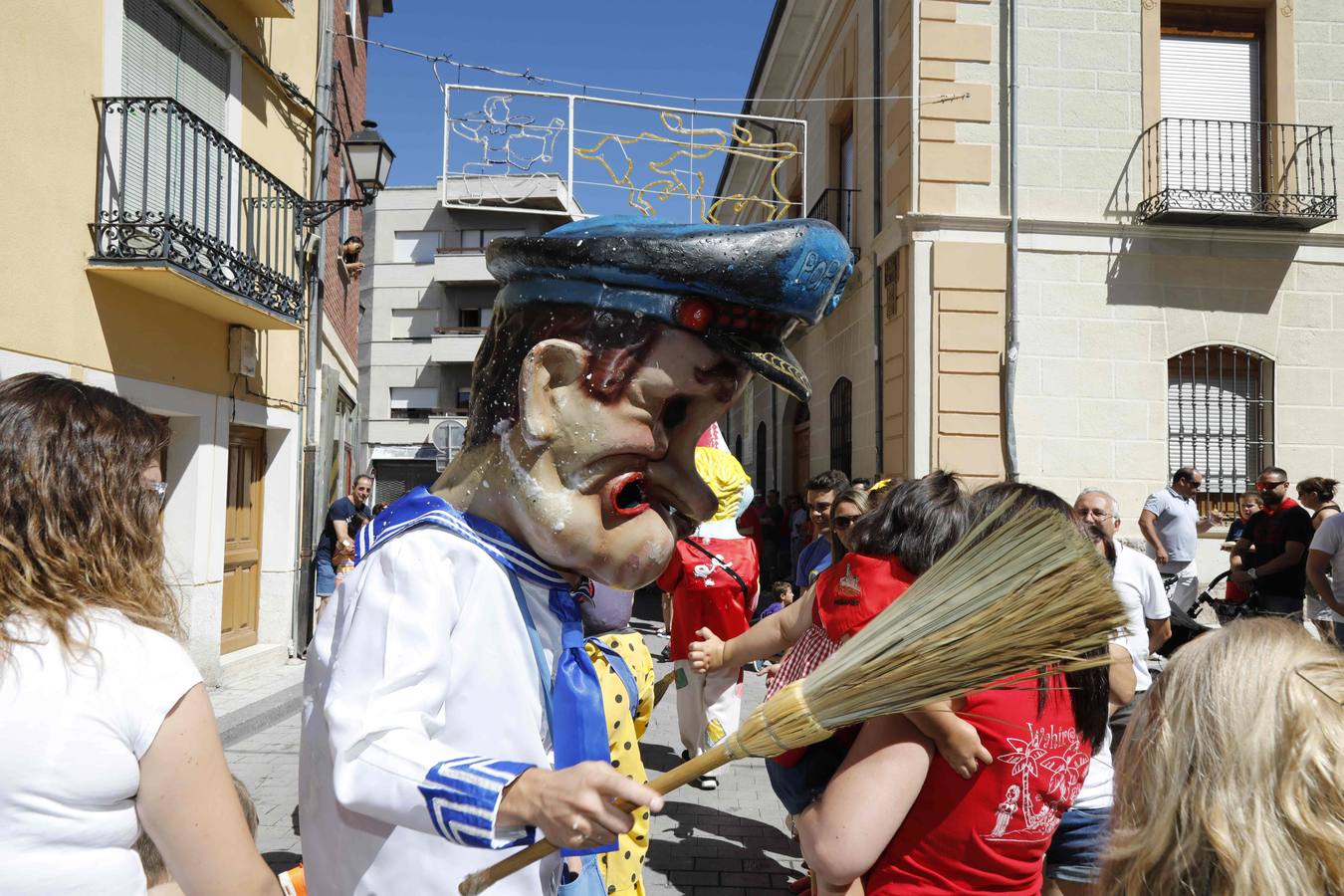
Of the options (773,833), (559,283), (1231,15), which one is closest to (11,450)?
(559,283)

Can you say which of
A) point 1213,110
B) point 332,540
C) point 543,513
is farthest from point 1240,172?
point 543,513

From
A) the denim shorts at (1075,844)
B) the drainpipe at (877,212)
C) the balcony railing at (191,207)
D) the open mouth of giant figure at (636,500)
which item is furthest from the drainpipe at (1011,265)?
the open mouth of giant figure at (636,500)

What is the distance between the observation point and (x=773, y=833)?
4.87m

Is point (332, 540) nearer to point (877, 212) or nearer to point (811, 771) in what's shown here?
point (877, 212)

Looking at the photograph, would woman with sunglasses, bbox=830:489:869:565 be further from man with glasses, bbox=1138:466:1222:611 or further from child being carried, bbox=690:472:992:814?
man with glasses, bbox=1138:466:1222:611

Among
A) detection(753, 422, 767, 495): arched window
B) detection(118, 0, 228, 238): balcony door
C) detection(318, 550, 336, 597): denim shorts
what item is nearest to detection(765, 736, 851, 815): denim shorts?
detection(118, 0, 228, 238): balcony door

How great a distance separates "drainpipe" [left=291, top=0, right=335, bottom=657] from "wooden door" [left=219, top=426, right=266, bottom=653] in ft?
1.39

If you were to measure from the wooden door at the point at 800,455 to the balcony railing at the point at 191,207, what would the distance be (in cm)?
816

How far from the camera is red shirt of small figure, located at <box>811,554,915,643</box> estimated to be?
7.20ft

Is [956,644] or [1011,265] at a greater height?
[1011,265]

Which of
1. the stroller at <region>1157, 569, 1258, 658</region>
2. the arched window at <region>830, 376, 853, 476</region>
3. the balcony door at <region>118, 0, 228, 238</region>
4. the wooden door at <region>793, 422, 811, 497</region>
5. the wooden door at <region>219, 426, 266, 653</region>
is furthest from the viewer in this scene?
the wooden door at <region>793, 422, 811, 497</region>

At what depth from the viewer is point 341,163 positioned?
11.4 meters

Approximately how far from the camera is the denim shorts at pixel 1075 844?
2559 millimetres

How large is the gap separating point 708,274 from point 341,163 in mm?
10932
